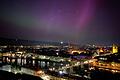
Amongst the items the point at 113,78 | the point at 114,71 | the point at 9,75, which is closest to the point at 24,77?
the point at 9,75

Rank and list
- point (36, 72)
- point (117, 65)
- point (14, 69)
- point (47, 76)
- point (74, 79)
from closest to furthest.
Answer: point (74, 79) < point (47, 76) < point (36, 72) < point (14, 69) < point (117, 65)

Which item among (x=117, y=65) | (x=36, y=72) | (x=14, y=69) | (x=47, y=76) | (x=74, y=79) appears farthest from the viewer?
(x=117, y=65)

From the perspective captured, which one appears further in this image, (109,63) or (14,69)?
(109,63)

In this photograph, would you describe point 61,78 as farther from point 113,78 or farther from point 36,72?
point 113,78

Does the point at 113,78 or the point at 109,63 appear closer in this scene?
the point at 113,78

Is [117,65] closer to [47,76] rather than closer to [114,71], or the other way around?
[114,71]

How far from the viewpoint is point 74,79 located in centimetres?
1415

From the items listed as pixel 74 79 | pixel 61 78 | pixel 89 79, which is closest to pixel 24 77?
pixel 61 78

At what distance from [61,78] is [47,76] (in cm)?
131

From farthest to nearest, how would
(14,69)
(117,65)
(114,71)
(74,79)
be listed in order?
(117,65)
(114,71)
(14,69)
(74,79)

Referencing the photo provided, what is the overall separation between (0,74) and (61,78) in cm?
443

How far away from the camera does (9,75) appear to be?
47.1ft

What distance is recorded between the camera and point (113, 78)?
16141mm

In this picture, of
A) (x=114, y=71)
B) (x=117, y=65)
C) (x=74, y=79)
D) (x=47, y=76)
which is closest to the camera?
(x=74, y=79)
